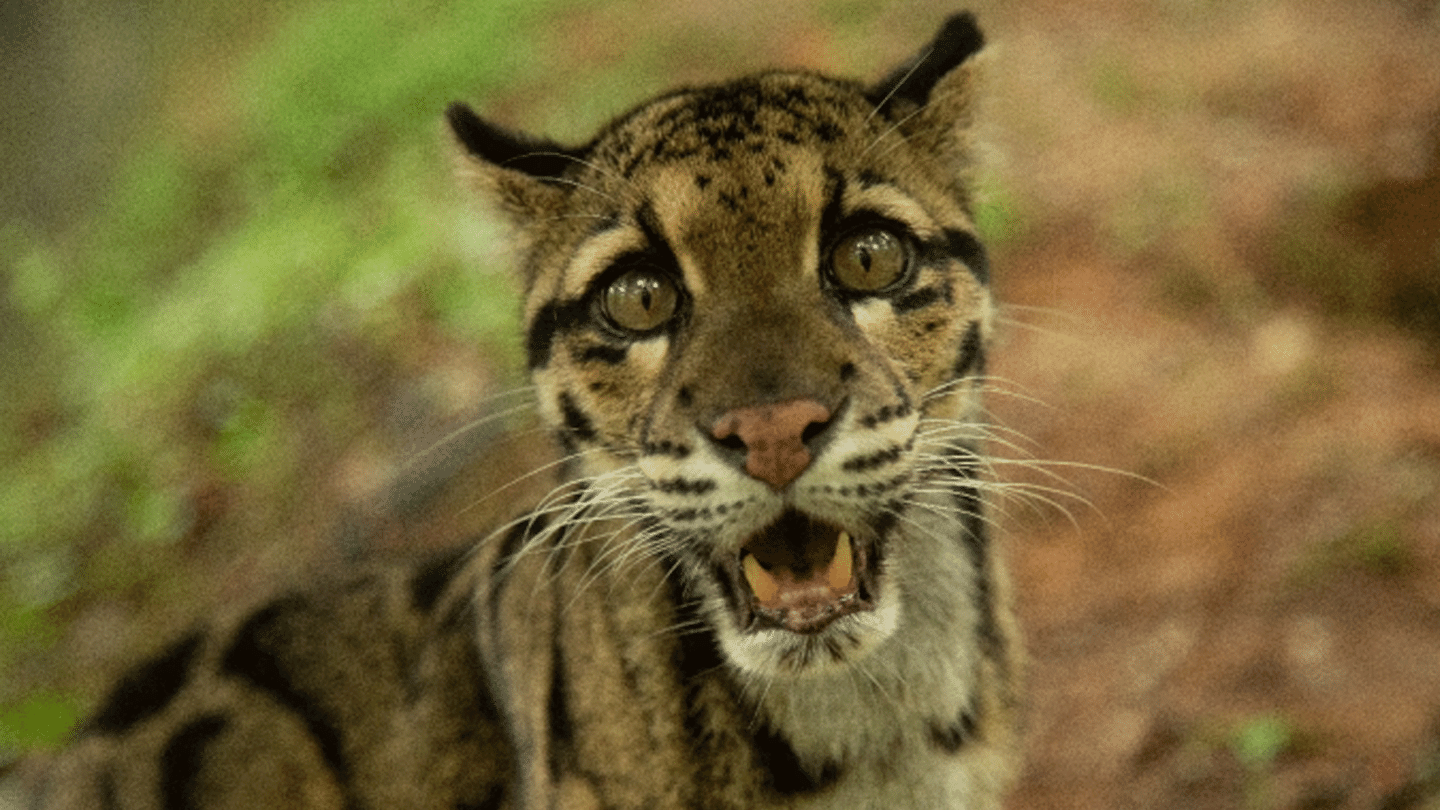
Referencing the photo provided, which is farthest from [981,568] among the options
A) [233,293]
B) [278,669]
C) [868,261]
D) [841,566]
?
[233,293]

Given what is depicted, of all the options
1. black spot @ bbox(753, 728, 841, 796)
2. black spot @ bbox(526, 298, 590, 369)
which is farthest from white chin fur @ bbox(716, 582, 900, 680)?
black spot @ bbox(526, 298, 590, 369)

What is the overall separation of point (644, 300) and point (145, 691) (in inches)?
98.1

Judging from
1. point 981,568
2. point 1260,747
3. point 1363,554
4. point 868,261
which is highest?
point 868,261

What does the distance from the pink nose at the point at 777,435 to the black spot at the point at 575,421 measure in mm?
792

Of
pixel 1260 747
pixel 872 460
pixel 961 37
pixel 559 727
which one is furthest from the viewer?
pixel 1260 747

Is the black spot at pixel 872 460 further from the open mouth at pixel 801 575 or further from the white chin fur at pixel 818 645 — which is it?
the white chin fur at pixel 818 645

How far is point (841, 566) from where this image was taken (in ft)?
12.3

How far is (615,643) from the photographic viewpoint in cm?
410

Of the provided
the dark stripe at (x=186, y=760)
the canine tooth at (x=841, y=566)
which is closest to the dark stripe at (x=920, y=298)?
the canine tooth at (x=841, y=566)

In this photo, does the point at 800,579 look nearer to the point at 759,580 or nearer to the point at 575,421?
the point at 759,580

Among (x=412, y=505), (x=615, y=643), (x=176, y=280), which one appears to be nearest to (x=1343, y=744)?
(x=615, y=643)

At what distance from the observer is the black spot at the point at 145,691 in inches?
193

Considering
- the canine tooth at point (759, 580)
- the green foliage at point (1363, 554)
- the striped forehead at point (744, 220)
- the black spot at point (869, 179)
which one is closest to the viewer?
the canine tooth at point (759, 580)

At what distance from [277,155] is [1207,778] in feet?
32.7
